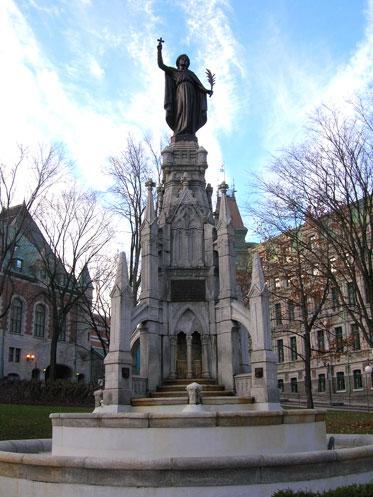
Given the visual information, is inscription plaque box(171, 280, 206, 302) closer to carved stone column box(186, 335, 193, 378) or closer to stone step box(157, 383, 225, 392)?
carved stone column box(186, 335, 193, 378)

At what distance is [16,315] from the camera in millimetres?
50312

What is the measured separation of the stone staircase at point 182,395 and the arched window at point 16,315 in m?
38.4

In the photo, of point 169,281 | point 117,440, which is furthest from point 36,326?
point 117,440

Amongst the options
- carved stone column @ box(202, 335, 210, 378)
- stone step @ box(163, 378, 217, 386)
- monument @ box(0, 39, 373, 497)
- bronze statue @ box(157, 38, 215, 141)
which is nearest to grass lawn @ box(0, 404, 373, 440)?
monument @ box(0, 39, 373, 497)

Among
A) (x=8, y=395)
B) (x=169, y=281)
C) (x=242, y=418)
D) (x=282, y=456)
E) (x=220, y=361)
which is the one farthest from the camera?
(x=8, y=395)

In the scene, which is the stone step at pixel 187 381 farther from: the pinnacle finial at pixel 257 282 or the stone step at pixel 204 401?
the pinnacle finial at pixel 257 282

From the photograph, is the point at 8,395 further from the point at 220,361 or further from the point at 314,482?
the point at 314,482

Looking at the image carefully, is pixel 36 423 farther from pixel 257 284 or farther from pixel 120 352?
pixel 257 284

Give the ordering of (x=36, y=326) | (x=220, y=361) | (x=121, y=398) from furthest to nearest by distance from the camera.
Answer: (x=36, y=326), (x=220, y=361), (x=121, y=398)

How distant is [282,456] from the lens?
8.52m

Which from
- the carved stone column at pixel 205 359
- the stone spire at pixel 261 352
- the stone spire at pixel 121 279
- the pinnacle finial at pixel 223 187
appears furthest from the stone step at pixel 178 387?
the pinnacle finial at pixel 223 187

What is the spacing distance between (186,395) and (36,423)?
1004cm

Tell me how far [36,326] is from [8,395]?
21952 millimetres

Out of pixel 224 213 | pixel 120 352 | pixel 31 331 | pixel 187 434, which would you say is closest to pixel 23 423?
pixel 120 352
